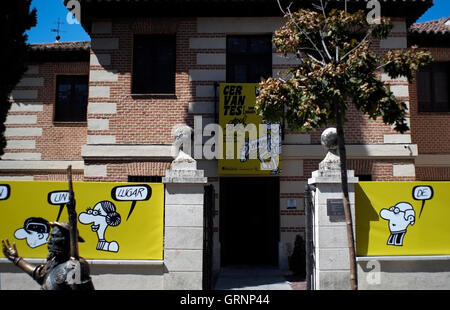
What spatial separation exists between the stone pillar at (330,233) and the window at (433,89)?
7.04 m

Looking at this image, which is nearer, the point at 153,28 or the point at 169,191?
the point at 169,191

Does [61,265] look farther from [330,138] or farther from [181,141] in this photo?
[330,138]

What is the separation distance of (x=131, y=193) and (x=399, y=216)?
16.1 ft

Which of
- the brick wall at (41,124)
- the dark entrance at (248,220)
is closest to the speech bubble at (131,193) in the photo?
the dark entrance at (248,220)

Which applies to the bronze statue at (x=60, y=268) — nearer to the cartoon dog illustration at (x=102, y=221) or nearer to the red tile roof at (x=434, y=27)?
the cartoon dog illustration at (x=102, y=221)

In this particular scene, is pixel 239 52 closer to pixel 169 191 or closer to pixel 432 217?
pixel 169 191

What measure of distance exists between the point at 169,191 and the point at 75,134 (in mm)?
6552

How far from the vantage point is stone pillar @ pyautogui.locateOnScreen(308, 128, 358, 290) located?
671cm

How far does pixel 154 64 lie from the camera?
11000 mm

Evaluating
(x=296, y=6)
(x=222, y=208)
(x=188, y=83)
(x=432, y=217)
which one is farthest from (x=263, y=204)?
(x=296, y=6)

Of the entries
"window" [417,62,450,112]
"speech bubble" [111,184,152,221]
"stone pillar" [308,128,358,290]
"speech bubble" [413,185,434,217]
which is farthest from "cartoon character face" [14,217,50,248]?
"window" [417,62,450,112]

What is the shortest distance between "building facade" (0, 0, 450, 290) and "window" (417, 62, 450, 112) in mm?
1501

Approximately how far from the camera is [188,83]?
10.8 m
